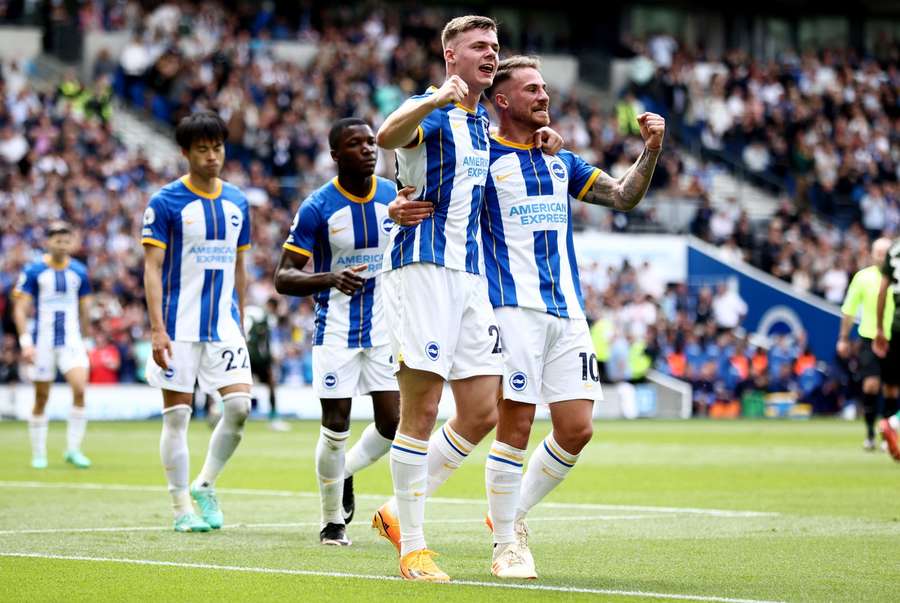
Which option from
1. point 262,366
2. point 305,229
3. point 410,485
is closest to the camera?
point 410,485

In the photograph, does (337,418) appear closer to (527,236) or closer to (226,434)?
(226,434)

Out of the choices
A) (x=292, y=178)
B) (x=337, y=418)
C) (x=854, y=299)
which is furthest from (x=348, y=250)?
(x=292, y=178)

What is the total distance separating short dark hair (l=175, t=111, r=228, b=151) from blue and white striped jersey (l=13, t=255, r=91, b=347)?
22.7 feet

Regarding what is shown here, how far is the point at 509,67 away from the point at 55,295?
9957 mm

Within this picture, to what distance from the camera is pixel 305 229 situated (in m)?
9.50

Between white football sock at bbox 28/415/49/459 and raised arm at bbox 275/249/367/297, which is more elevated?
raised arm at bbox 275/249/367/297

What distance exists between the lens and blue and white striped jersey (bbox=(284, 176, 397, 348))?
31.6 ft

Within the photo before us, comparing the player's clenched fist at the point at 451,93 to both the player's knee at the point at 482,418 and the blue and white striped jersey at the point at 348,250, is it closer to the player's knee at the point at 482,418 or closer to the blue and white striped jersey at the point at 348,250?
the player's knee at the point at 482,418

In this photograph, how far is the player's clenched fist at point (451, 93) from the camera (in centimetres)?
704

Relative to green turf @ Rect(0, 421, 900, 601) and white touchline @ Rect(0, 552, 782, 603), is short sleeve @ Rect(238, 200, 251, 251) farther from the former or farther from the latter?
white touchline @ Rect(0, 552, 782, 603)

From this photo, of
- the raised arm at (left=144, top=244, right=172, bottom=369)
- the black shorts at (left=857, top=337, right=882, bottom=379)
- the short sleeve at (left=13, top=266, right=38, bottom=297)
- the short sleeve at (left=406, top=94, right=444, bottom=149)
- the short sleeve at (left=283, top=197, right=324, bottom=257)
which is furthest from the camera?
the black shorts at (left=857, top=337, right=882, bottom=379)

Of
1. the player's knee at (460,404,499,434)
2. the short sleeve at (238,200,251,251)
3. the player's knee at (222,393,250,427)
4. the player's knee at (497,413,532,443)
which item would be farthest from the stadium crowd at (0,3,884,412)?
the player's knee at (460,404,499,434)

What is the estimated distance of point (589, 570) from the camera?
8078mm

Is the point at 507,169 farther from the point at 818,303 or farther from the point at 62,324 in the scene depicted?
the point at 818,303
